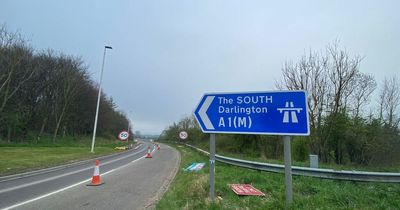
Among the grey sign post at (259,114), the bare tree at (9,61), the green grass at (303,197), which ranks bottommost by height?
the green grass at (303,197)

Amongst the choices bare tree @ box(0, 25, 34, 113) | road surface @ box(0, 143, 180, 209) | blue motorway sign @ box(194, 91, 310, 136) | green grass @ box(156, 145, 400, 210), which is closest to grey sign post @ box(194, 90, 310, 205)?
blue motorway sign @ box(194, 91, 310, 136)

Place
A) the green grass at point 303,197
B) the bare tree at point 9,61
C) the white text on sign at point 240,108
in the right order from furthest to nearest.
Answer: the bare tree at point 9,61 → the green grass at point 303,197 → the white text on sign at point 240,108

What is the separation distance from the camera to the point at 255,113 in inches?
239

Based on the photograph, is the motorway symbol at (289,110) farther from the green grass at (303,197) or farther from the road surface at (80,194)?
the road surface at (80,194)

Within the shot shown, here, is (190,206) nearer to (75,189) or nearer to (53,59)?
(75,189)

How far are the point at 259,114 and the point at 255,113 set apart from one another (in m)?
0.08

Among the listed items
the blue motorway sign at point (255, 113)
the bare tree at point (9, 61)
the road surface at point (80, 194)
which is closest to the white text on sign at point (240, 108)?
the blue motorway sign at point (255, 113)

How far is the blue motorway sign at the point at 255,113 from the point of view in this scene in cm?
566

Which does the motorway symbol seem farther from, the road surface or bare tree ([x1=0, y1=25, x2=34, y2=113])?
bare tree ([x1=0, y1=25, x2=34, y2=113])

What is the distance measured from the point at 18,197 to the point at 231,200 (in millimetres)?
Answer: 6285

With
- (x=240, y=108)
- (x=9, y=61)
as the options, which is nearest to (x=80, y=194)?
(x=240, y=108)

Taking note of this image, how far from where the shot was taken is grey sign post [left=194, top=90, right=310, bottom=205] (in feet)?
18.5

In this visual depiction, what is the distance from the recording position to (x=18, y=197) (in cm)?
925

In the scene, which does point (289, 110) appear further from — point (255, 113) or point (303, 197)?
point (303, 197)
